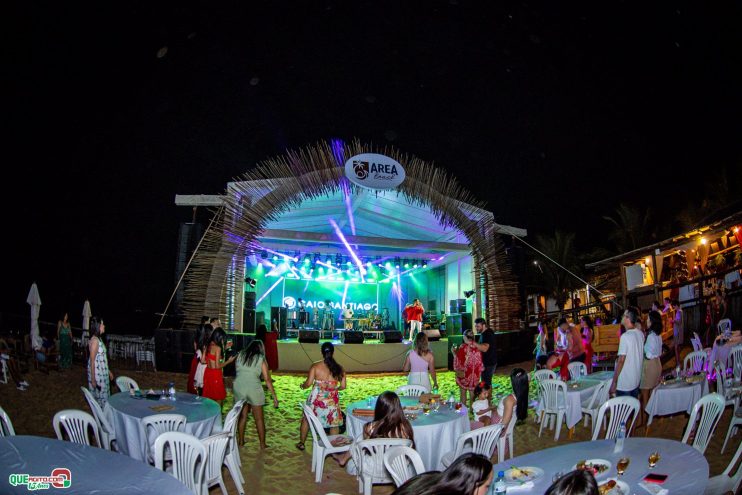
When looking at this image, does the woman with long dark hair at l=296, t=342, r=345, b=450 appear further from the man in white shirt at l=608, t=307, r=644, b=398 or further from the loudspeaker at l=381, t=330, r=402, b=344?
the loudspeaker at l=381, t=330, r=402, b=344

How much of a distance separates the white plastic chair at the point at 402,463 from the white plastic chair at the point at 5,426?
110 inches

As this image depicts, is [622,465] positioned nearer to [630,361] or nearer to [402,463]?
[402,463]

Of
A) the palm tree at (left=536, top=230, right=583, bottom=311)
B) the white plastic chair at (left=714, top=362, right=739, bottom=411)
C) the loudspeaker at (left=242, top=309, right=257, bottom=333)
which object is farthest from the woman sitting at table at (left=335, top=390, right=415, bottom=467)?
the palm tree at (left=536, top=230, right=583, bottom=311)

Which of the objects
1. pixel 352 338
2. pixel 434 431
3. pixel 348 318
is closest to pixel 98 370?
pixel 434 431

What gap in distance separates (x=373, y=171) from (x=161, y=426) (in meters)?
8.25

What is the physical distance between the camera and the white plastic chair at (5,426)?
3536 millimetres

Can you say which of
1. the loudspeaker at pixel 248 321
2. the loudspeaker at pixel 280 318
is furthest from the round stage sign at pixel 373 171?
the loudspeaker at pixel 280 318

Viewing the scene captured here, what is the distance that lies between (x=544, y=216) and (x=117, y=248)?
37450 millimetres

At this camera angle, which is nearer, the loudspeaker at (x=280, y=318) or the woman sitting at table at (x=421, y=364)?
the woman sitting at table at (x=421, y=364)

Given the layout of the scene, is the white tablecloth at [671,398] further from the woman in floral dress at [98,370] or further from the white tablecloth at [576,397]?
the woman in floral dress at [98,370]

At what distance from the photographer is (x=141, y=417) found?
4.13m

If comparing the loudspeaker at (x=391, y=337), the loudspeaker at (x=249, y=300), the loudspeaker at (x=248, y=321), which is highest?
the loudspeaker at (x=249, y=300)

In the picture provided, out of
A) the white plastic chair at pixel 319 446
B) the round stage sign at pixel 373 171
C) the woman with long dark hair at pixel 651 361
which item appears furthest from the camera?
the round stage sign at pixel 373 171

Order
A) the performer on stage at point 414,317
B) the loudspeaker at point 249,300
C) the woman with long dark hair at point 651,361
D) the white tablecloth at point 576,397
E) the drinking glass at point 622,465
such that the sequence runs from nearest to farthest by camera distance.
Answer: the drinking glass at point 622,465 → the woman with long dark hair at point 651,361 → the white tablecloth at point 576,397 → the loudspeaker at point 249,300 → the performer on stage at point 414,317
